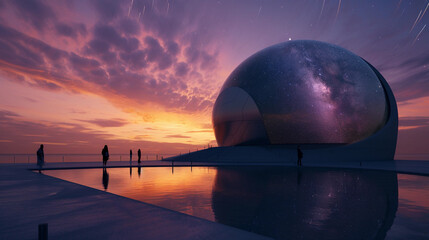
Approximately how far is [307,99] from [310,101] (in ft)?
1.08

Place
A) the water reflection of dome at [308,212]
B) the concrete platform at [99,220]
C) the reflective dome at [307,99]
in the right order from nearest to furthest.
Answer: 1. the concrete platform at [99,220]
2. the water reflection of dome at [308,212]
3. the reflective dome at [307,99]

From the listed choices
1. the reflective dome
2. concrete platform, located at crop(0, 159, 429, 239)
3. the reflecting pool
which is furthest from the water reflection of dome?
the reflective dome

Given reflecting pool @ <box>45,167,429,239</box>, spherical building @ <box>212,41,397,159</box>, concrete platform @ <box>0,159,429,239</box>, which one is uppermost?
spherical building @ <box>212,41,397,159</box>

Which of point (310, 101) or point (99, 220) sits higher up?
point (310, 101)

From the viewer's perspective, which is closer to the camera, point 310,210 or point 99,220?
point 99,220

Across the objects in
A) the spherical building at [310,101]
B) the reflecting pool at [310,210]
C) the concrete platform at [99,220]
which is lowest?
the reflecting pool at [310,210]

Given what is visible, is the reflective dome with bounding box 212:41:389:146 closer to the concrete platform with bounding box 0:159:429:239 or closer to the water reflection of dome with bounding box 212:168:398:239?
the water reflection of dome with bounding box 212:168:398:239

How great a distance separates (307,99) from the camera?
24.8 metres

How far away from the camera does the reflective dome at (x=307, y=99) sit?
24719 millimetres

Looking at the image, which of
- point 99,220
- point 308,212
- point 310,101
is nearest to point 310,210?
point 308,212

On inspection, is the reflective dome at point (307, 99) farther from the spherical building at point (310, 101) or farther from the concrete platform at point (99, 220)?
the concrete platform at point (99, 220)

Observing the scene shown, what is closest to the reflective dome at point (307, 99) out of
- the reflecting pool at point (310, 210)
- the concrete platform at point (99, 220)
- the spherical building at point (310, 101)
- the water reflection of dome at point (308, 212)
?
the spherical building at point (310, 101)

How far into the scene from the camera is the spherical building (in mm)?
24750

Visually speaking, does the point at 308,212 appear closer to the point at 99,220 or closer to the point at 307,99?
the point at 99,220
